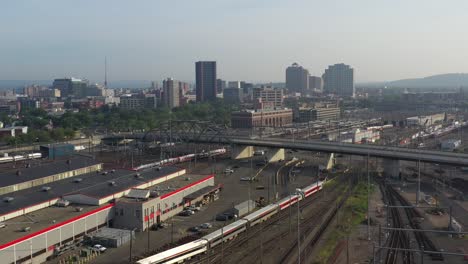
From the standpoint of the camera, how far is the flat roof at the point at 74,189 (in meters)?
15.4

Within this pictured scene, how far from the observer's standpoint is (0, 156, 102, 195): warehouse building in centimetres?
1902

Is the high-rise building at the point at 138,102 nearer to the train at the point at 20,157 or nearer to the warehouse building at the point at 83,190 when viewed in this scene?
the train at the point at 20,157

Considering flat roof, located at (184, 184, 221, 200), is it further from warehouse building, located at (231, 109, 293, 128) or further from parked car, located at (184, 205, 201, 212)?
warehouse building, located at (231, 109, 293, 128)

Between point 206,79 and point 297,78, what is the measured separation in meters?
47.0

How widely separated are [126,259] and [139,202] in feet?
10.6

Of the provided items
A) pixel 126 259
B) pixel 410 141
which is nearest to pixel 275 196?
pixel 126 259

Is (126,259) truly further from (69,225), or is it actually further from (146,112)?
(146,112)

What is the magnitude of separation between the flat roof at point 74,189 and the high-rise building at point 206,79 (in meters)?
83.9

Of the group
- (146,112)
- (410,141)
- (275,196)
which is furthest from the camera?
(146,112)

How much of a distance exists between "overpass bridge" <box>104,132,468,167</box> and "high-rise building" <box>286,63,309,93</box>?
109 m

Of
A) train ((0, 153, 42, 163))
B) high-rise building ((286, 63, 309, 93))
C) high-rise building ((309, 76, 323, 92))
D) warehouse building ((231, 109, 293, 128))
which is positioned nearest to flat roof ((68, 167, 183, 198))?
train ((0, 153, 42, 163))

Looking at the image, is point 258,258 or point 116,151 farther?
point 116,151

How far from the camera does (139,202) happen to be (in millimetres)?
16078

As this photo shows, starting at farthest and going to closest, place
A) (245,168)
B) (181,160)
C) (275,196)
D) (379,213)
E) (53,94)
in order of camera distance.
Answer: (53,94), (181,160), (245,168), (275,196), (379,213)
